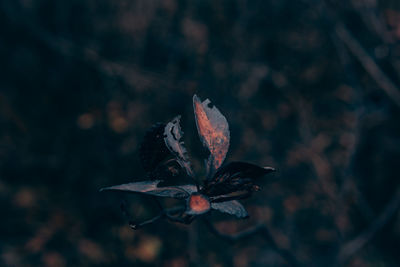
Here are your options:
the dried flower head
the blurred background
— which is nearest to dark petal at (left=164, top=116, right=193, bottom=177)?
the dried flower head

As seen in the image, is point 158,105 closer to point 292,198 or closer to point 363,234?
point 292,198

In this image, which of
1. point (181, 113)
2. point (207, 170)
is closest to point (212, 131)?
point (207, 170)

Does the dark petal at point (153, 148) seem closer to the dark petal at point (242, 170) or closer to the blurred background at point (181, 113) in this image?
the dark petal at point (242, 170)

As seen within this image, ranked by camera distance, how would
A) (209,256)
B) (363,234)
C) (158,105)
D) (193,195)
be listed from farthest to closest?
(158,105), (209,256), (363,234), (193,195)

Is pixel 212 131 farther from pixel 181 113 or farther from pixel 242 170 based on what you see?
pixel 181 113

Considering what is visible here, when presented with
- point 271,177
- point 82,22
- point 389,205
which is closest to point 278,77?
point 271,177

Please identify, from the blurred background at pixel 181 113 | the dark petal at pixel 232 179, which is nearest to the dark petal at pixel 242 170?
the dark petal at pixel 232 179

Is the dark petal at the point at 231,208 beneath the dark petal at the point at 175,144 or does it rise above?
beneath
